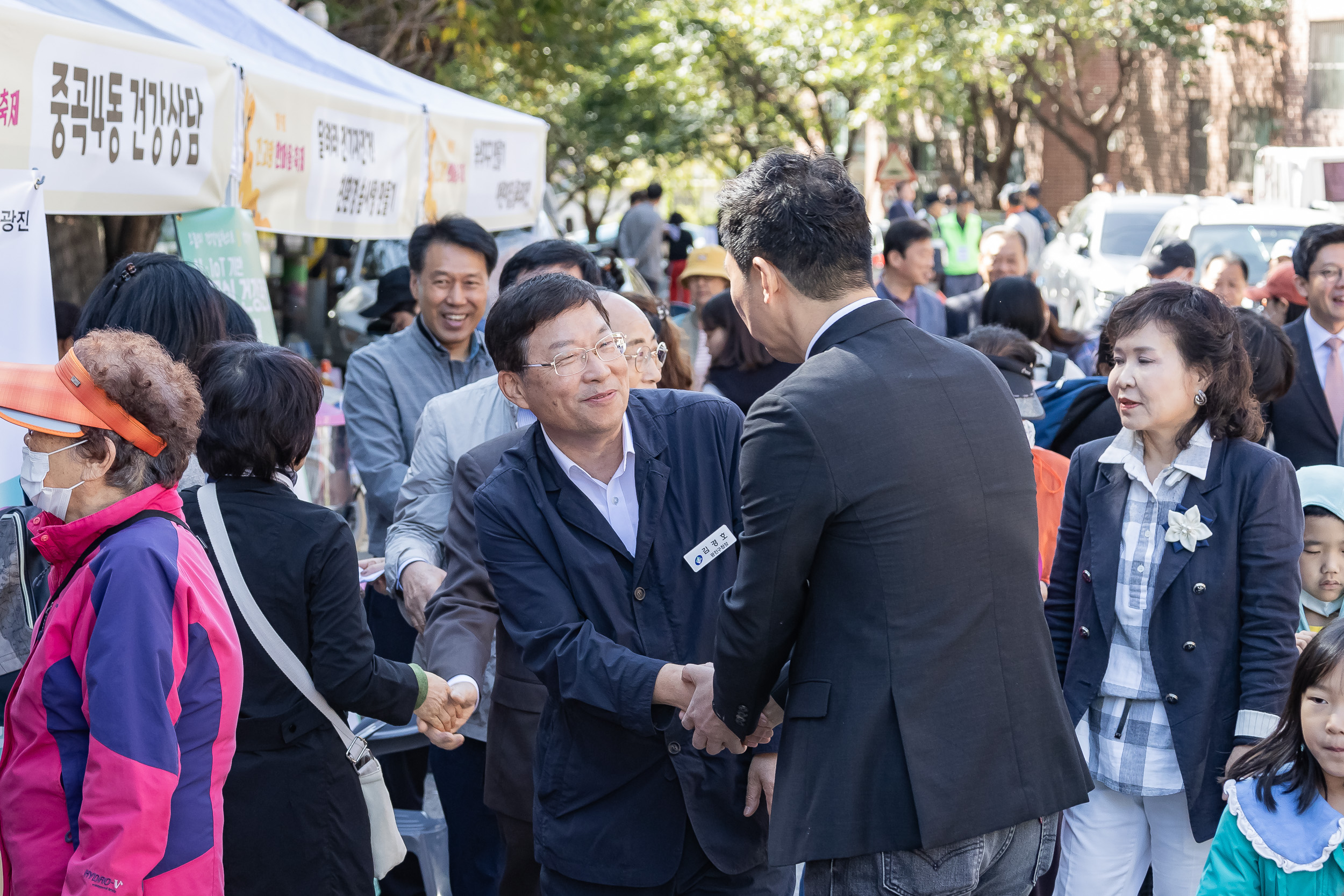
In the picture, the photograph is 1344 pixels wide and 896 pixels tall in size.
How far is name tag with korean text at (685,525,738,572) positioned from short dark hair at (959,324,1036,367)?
2476 millimetres

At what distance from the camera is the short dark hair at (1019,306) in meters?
6.58

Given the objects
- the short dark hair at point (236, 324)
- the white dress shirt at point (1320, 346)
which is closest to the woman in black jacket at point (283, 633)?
the short dark hair at point (236, 324)

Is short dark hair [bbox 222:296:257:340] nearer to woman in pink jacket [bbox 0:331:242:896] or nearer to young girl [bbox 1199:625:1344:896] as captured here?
woman in pink jacket [bbox 0:331:242:896]

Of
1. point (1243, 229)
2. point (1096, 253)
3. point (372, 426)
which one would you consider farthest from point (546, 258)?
point (1096, 253)

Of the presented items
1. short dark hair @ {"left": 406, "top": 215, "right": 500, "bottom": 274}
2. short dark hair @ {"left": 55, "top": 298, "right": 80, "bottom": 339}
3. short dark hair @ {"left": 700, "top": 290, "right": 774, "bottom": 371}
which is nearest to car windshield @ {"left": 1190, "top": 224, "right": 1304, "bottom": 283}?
short dark hair @ {"left": 700, "top": 290, "right": 774, "bottom": 371}

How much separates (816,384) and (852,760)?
2.08 feet

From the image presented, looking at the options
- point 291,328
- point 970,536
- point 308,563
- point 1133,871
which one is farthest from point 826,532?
point 291,328

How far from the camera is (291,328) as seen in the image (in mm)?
12727

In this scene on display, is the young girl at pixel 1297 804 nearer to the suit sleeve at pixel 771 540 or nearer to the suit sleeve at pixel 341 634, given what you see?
the suit sleeve at pixel 771 540

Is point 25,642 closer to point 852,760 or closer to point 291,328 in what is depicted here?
point 852,760

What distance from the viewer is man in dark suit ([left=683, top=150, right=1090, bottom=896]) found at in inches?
86.8

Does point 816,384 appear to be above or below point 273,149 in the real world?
below

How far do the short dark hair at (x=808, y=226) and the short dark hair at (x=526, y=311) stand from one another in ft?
2.47

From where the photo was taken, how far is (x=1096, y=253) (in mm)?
14938
